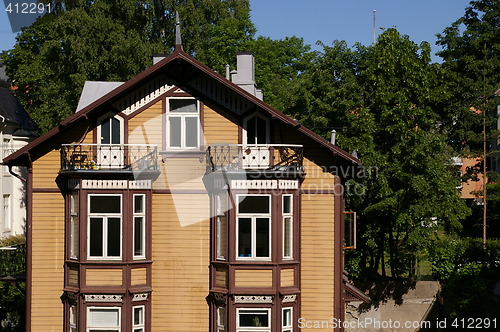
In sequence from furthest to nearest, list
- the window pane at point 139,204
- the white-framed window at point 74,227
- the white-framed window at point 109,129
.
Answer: the white-framed window at point 109,129 < the white-framed window at point 74,227 < the window pane at point 139,204

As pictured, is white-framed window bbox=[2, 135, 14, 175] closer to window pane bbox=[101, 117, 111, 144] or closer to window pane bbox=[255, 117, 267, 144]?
window pane bbox=[101, 117, 111, 144]

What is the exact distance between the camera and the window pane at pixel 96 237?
22.5m

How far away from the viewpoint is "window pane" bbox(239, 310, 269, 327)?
73.7 feet

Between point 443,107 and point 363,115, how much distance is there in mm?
12384

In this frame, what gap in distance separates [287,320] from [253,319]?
994 millimetres

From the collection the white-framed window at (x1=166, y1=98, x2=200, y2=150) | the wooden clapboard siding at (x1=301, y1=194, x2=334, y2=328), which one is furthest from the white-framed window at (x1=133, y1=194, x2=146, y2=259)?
the wooden clapboard siding at (x1=301, y1=194, x2=334, y2=328)

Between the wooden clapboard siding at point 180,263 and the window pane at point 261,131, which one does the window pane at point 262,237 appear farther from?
the window pane at point 261,131

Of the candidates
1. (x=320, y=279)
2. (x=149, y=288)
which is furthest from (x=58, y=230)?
(x=320, y=279)

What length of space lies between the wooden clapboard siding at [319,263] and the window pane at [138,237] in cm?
461

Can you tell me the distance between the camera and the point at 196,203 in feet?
75.8

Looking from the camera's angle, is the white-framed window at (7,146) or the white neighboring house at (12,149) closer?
the white-framed window at (7,146)

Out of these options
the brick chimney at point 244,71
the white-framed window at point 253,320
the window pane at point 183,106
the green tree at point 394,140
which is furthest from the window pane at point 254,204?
the green tree at point 394,140

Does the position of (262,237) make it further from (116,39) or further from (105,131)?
(116,39)

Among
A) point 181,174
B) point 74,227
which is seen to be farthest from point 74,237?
point 181,174
